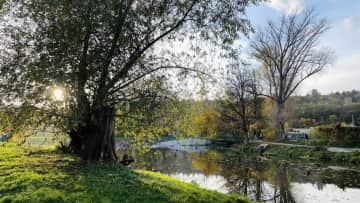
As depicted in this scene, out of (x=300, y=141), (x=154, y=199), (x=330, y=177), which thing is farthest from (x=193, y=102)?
(x=300, y=141)

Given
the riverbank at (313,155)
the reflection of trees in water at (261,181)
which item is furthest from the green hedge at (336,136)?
the reflection of trees in water at (261,181)

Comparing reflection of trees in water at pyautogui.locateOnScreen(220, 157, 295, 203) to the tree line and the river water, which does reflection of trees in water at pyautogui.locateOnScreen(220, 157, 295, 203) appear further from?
the tree line

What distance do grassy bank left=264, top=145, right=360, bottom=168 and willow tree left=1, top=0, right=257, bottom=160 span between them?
17.8 meters

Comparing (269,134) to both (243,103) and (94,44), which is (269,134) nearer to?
(243,103)

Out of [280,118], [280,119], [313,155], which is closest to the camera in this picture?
[313,155]

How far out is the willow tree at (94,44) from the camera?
10391 millimetres

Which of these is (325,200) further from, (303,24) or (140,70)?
(303,24)

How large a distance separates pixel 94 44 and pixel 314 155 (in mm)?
23722

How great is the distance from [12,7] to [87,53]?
3.42 metres

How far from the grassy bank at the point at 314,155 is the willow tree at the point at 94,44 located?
17.8 m

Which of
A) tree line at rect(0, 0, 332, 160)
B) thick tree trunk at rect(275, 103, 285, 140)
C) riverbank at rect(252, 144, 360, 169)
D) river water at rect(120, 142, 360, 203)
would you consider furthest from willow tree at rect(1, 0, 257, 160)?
thick tree trunk at rect(275, 103, 285, 140)

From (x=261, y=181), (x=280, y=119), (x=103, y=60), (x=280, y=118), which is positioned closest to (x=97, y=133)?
(x=103, y=60)

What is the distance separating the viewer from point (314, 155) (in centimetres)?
2805

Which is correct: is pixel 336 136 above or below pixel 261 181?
above
